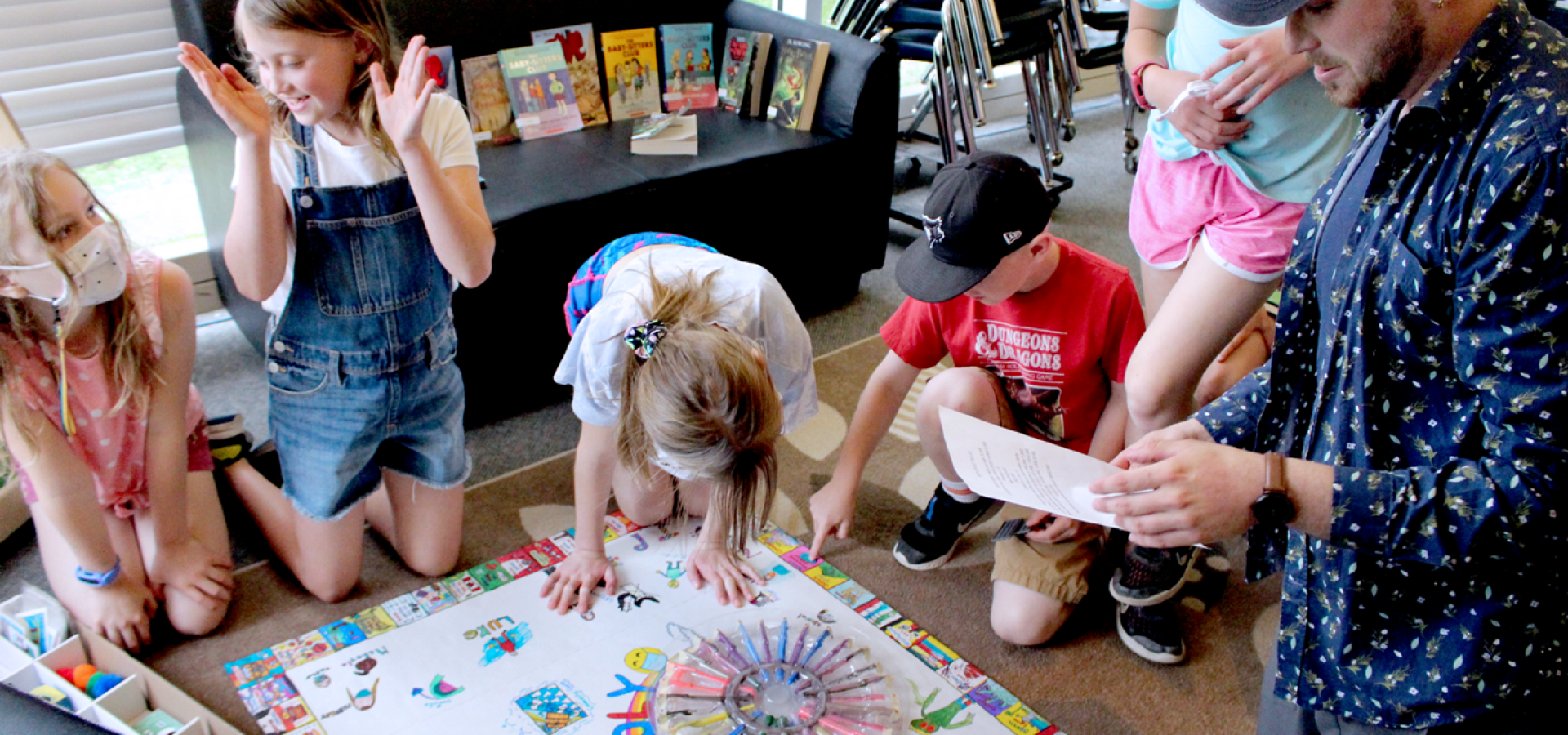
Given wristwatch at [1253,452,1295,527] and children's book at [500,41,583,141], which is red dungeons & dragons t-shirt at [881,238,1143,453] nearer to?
wristwatch at [1253,452,1295,527]

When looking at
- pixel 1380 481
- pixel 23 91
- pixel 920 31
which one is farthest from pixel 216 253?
pixel 1380 481

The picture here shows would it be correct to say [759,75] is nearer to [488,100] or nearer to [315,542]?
[488,100]

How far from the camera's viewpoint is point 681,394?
1275 millimetres

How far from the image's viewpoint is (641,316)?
4.68ft

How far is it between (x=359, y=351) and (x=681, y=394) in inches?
24.6

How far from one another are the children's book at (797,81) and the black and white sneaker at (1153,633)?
1486 millimetres

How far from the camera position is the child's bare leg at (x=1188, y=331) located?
147 cm

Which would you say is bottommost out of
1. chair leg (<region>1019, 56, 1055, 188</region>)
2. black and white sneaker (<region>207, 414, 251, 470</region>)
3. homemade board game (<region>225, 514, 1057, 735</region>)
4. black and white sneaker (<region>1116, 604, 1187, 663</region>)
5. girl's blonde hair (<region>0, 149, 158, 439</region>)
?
black and white sneaker (<region>1116, 604, 1187, 663</region>)

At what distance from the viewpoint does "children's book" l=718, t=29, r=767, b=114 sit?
109 inches

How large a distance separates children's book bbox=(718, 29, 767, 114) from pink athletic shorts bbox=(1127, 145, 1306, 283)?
4.39 feet

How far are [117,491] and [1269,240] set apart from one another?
176 cm

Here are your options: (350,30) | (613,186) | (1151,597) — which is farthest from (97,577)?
(1151,597)

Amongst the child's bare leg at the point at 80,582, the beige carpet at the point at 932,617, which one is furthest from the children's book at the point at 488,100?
the child's bare leg at the point at 80,582

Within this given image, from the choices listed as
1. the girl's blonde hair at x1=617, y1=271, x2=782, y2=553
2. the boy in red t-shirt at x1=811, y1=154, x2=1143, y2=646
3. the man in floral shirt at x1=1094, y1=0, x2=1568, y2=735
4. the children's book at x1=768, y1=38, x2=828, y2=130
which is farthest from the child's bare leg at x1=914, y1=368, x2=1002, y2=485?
the children's book at x1=768, y1=38, x2=828, y2=130
